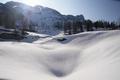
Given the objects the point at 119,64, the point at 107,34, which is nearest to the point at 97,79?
the point at 119,64

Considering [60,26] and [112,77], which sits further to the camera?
A: [60,26]

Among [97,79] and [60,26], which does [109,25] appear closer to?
[60,26]

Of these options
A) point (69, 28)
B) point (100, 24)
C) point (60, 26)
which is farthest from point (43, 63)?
point (60, 26)

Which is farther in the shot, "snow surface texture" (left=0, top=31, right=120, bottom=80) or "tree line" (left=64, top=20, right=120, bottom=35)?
"tree line" (left=64, top=20, right=120, bottom=35)

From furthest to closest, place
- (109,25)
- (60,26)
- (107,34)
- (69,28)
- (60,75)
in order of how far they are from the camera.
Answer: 1. (60,26)
2. (109,25)
3. (69,28)
4. (107,34)
5. (60,75)

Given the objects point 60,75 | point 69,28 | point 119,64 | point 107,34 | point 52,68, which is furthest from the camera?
point 69,28

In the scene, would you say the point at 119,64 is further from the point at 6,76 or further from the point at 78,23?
the point at 78,23

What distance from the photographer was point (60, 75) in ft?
33.9

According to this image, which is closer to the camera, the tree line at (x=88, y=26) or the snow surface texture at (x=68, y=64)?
the snow surface texture at (x=68, y=64)

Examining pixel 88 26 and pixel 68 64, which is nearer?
pixel 68 64

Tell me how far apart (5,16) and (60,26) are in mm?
43300

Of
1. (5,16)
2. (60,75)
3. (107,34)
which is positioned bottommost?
(60,75)

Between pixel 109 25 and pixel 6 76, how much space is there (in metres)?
75.0

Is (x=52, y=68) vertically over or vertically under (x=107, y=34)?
under
